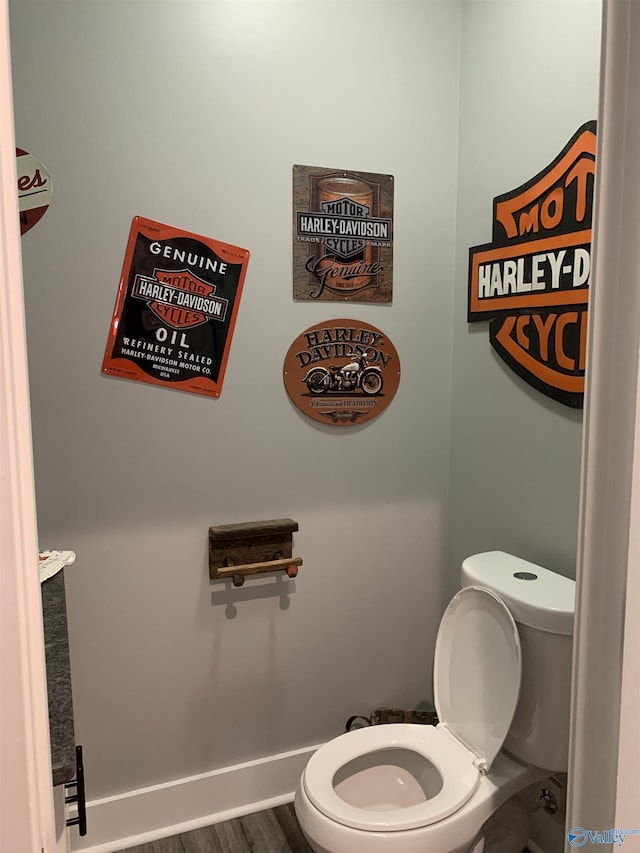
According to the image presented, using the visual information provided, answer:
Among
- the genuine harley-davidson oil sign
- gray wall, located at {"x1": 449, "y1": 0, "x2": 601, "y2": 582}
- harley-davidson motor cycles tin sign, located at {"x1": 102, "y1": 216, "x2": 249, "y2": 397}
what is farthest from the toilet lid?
harley-davidson motor cycles tin sign, located at {"x1": 102, "y1": 216, "x2": 249, "y2": 397}

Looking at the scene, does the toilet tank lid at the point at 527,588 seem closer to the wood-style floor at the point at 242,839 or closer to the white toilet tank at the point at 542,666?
the white toilet tank at the point at 542,666

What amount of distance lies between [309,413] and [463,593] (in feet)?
2.42

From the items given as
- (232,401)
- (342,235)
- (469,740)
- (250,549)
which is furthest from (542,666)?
(342,235)

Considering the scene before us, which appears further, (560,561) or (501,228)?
(501,228)

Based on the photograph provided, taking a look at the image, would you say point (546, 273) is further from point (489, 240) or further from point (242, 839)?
point (242, 839)

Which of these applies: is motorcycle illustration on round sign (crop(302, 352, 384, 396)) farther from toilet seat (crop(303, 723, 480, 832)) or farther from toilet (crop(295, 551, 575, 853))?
toilet seat (crop(303, 723, 480, 832))

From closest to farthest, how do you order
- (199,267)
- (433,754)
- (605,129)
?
(605,129), (433,754), (199,267)

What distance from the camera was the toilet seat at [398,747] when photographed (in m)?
1.47

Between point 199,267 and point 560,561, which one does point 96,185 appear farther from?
point 560,561

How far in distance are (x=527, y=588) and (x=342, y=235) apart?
1214 mm

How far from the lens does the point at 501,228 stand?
1.92m

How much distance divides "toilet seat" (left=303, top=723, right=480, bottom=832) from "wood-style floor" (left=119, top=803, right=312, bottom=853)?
0.47 metres


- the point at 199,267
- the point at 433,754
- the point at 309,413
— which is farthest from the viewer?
the point at 309,413

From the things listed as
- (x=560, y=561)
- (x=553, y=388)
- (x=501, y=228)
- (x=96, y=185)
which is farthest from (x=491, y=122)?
(x=560, y=561)
